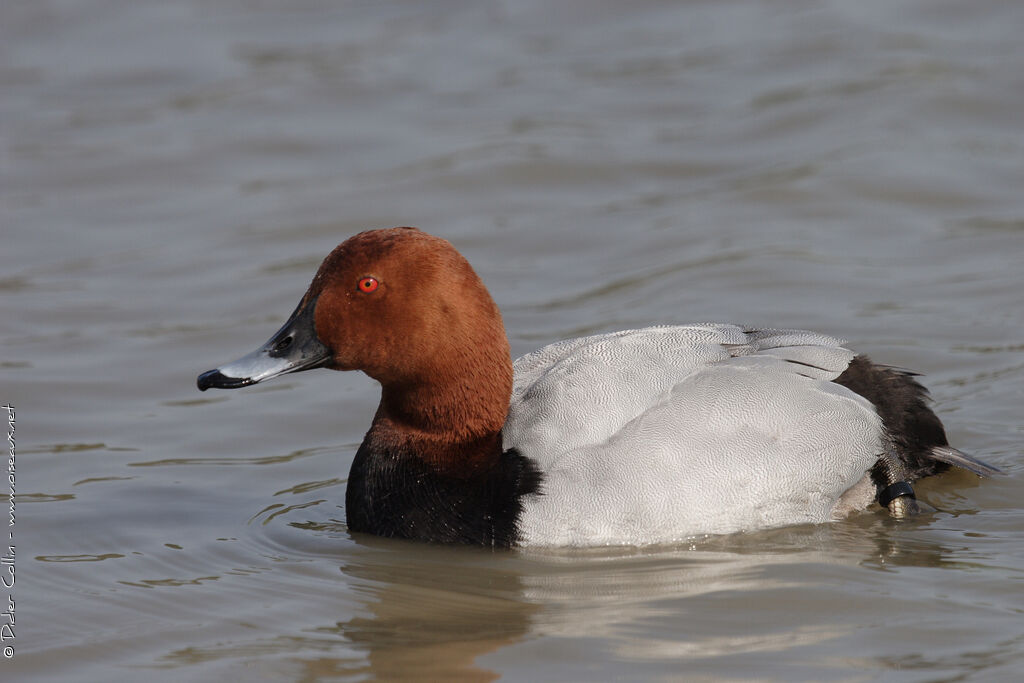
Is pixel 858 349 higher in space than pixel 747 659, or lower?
higher

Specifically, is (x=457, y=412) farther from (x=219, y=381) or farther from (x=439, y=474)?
(x=219, y=381)

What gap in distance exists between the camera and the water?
430cm

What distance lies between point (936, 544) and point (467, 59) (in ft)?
22.3

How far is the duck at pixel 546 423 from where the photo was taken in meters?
4.78

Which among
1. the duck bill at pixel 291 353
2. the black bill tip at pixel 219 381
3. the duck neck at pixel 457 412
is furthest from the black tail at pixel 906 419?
the black bill tip at pixel 219 381

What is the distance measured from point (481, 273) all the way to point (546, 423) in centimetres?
324

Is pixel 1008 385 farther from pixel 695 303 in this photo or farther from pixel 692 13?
pixel 692 13

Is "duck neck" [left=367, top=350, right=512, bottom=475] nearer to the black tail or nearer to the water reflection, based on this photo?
the water reflection

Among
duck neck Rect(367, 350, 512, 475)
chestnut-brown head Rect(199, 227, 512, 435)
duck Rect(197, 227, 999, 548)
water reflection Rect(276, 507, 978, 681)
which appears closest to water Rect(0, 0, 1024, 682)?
water reflection Rect(276, 507, 978, 681)

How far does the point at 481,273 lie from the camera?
26.4 feet

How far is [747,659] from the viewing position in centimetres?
398

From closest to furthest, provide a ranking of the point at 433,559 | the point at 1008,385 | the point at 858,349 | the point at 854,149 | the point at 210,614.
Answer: the point at 210,614 < the point at 433,559 < the point at 1008,385 < the point at 858,349 < the point at 854,149

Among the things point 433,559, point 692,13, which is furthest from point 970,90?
point 433,559

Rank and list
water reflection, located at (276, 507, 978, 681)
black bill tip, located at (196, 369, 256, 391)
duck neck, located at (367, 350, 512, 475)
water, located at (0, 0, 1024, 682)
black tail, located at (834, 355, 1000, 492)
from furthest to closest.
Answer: black tail, located at (834, 355, 1000, 492) < duck neck, located at (367, 350, 512, 475) < black bill tip, located at (196, 369, 256, 391) < water, located at (0, 0, 1024, 682) < water reflection, located at (276, 507, 978, 681)
